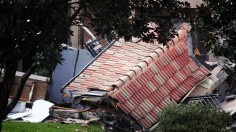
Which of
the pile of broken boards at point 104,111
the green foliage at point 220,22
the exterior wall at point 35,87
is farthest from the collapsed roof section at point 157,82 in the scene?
the green foliage at point 220,22

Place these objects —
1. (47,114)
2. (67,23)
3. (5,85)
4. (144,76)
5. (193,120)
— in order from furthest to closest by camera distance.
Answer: (47,114)
(144,76)
(193,120)
(5,85)
(67,23)

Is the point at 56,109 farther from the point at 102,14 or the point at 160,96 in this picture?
the point at 102,14

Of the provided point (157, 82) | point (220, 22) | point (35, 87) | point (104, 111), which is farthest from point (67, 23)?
point (35, 87)

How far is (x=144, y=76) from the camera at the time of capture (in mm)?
13422

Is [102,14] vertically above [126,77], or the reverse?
[102,14]

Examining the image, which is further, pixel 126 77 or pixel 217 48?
pixel 126 77

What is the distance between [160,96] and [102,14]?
7.25m

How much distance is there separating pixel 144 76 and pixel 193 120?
9.53 ft

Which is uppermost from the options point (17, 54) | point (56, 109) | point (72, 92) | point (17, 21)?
point (17, 21)

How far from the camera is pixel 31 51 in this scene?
20.4 feet

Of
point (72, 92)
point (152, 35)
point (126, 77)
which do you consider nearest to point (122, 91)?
point (126, 77)

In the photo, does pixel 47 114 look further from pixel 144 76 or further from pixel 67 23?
pixel 67 23

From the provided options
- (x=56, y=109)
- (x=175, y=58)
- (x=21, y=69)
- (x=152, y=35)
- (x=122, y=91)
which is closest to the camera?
(x=152, y=35)

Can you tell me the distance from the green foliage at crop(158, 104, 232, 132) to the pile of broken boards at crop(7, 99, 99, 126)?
401 cm
